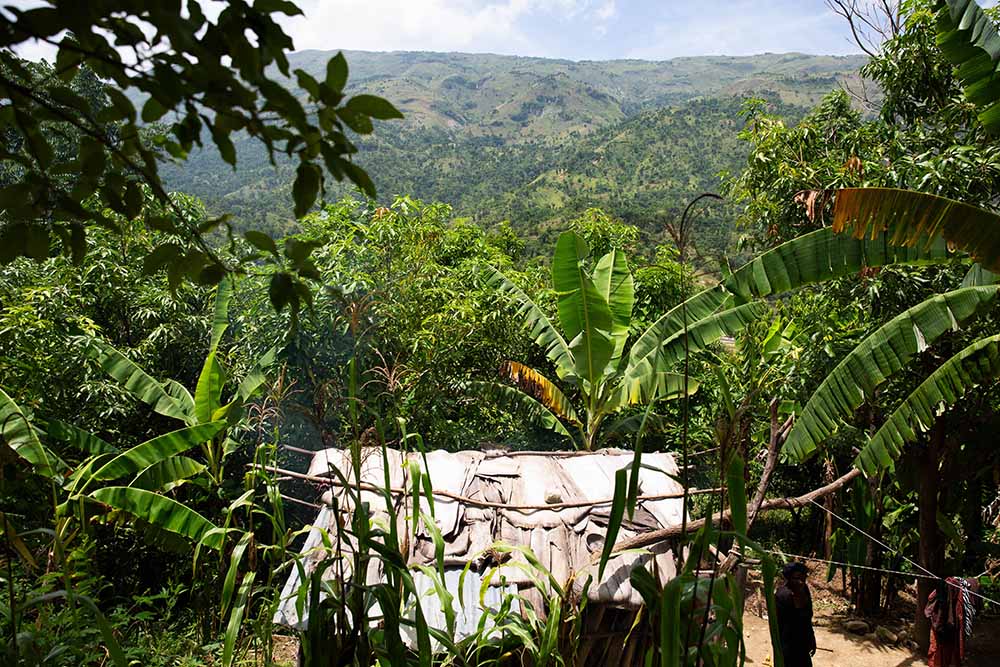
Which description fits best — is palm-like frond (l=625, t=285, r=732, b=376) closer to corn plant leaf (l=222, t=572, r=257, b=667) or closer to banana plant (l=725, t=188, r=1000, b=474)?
banana plant (l=725, t=188, r=1000, b=474)

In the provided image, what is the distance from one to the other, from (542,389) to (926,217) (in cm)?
378

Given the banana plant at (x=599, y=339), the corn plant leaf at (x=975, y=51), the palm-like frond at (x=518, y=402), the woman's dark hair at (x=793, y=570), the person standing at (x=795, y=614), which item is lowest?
the person standing at (x=795, y=614)

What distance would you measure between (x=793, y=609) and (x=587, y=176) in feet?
227

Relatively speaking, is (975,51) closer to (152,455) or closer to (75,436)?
(152,455)

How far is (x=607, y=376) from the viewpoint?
237 inches

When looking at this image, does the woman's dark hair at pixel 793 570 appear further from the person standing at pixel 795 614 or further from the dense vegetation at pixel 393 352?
the dense vegetation at pixel 393 352

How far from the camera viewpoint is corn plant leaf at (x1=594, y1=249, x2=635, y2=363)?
6.05 metres

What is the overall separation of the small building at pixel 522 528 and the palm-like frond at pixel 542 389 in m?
2.28

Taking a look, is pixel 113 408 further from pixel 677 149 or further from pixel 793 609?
pixel 677 149

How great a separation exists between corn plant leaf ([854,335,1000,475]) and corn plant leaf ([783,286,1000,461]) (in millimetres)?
225

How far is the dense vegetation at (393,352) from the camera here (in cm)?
104

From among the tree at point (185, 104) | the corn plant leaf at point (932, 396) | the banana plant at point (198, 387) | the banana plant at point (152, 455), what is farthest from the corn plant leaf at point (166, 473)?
the corn plant leaf at point (932, 396)

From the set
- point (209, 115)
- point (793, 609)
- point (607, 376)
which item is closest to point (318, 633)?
point (209, 115)

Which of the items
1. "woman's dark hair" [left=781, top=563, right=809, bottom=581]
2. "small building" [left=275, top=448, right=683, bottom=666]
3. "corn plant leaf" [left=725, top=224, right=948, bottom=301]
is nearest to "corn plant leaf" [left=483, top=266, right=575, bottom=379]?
"small building" [left=275, top=448, right=683, bottom=666]
